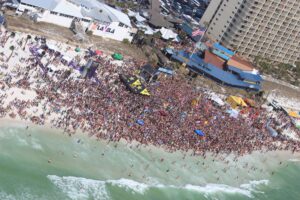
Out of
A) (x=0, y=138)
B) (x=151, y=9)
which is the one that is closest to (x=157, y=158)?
(x=0, y=138)

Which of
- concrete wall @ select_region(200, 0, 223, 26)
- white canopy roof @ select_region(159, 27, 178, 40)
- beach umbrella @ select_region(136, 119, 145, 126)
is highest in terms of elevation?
concrete wall @ select_region(200, 0, 223, 26)

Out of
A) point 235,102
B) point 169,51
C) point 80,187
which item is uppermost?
point 169,51

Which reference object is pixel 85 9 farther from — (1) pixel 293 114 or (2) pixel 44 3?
(1) pixel 293 114

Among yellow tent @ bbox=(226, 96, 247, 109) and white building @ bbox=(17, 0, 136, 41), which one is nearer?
white building @ bbox=(17, 0, 136, 41)

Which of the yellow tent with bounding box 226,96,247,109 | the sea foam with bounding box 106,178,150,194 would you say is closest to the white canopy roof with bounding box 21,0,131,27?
the yellow tent with bounding box 226,96,247,109

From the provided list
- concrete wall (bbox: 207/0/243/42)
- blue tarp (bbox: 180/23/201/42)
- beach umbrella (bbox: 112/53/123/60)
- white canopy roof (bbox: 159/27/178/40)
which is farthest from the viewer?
concrete wall (bbox: 207/0/243/42)

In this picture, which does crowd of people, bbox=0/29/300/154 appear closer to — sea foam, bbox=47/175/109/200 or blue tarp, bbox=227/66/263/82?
sea foam, bbox=47/175/109/200

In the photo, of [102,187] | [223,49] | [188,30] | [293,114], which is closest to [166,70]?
[223,49]

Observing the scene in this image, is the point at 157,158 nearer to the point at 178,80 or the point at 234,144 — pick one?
the point at 234,144
